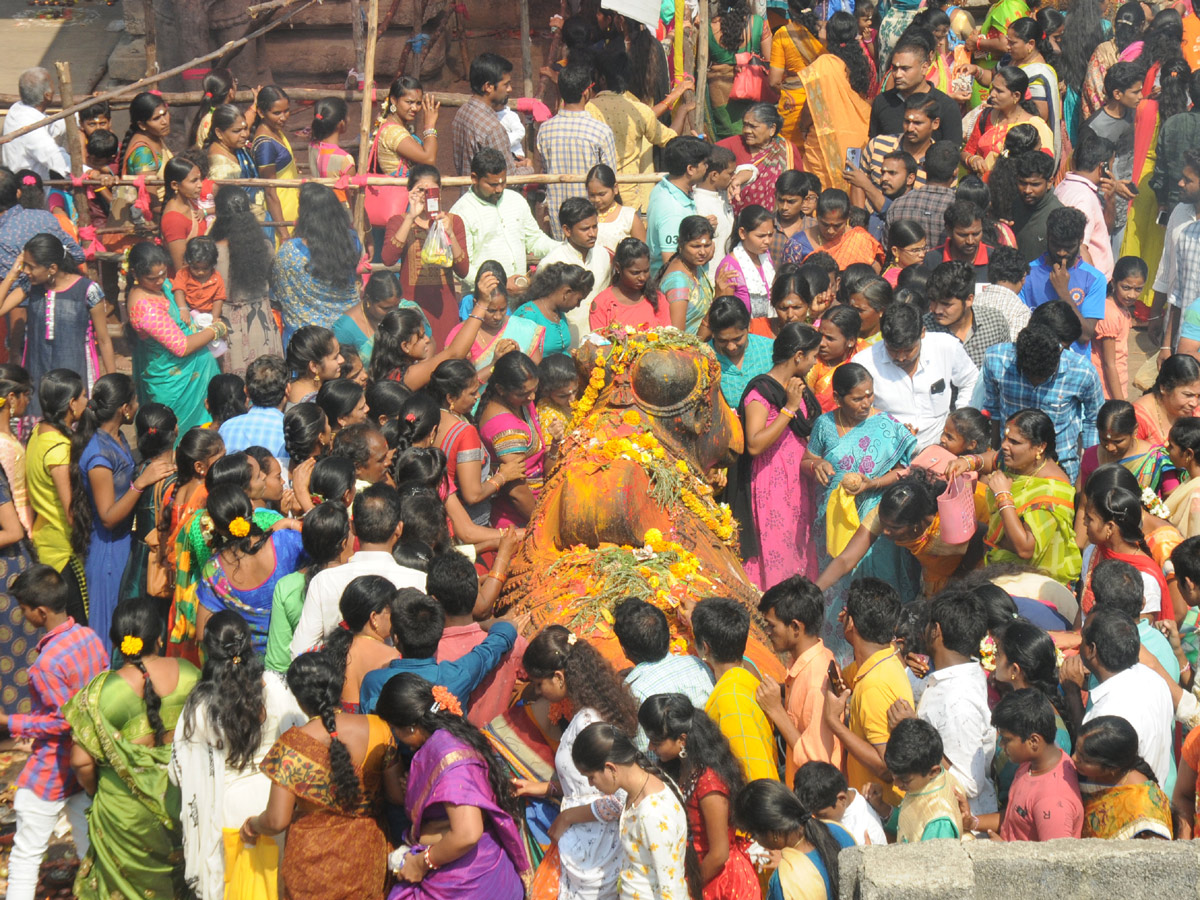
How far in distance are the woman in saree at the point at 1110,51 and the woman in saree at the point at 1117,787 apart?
24.9 feet

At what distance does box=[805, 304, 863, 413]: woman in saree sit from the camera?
6984 mm

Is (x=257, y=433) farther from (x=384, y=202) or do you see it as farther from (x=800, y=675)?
(x=800, y=675)

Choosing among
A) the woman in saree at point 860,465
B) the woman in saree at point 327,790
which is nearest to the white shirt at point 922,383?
the woman in saree at point 860,465

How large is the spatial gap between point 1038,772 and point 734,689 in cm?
107

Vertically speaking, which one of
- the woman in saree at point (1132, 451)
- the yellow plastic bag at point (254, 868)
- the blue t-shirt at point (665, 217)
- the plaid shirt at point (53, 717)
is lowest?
the yellow plastic bag at point (254, 868)

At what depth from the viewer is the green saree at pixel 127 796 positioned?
16.8 ft

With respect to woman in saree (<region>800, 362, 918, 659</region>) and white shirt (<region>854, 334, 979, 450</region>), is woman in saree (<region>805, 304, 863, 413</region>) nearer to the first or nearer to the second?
white shirt (<region>854, 334, 979, 450</region>)

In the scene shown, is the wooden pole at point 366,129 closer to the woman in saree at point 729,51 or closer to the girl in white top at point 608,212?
the girl in white top at point 608,212

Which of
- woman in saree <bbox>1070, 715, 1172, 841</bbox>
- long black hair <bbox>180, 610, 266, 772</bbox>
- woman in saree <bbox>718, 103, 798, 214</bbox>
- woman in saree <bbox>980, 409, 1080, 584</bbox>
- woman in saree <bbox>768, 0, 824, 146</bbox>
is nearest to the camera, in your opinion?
woman in saree <bbox>1070, 715, 1172, 841</bbox>

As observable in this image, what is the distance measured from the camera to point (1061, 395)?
6.68 m

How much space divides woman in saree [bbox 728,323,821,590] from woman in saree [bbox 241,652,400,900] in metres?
2.73

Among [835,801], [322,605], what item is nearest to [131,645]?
[322,605]

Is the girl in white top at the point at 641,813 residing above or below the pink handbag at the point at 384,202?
below

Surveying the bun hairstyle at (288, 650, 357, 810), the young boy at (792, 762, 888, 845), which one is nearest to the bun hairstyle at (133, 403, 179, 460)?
the bun hairstyle at (288, 650, 357, 810)
